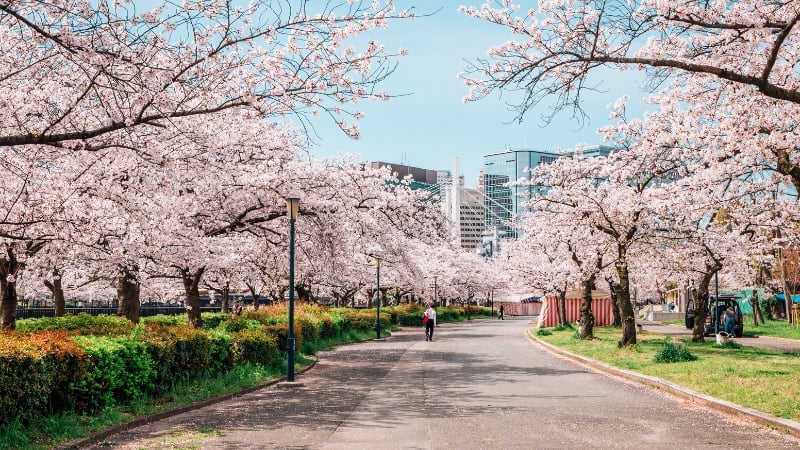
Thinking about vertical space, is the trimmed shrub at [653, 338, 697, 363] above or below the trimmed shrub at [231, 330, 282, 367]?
below

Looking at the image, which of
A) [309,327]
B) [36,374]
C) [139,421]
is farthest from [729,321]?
[36,374]

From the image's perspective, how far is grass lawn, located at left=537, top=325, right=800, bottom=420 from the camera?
12233 millimetres

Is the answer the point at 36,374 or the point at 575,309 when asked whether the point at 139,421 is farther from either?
the point at 575,309

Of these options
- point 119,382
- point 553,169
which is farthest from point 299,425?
point 553,169

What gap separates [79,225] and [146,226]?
3.31m

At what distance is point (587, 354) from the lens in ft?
78.5

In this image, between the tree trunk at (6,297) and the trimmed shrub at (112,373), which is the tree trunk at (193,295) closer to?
the tree trunk at (6,297)

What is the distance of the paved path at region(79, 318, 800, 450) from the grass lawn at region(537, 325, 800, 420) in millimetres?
848

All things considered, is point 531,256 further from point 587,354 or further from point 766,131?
point 766,131

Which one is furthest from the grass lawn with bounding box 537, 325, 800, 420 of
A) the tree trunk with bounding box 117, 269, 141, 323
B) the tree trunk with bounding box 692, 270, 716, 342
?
the tree trunk with bounding box 117, 269, 141, 323

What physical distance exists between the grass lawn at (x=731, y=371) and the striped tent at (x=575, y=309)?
24.4 metres

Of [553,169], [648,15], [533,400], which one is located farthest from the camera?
[553,169]

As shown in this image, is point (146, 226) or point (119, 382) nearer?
point (119, 382)

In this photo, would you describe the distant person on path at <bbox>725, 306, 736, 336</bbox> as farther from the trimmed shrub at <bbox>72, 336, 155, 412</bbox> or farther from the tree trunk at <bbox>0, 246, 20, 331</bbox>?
the tree trunk at <bbox>0, 246, 20, 331</bbox>
